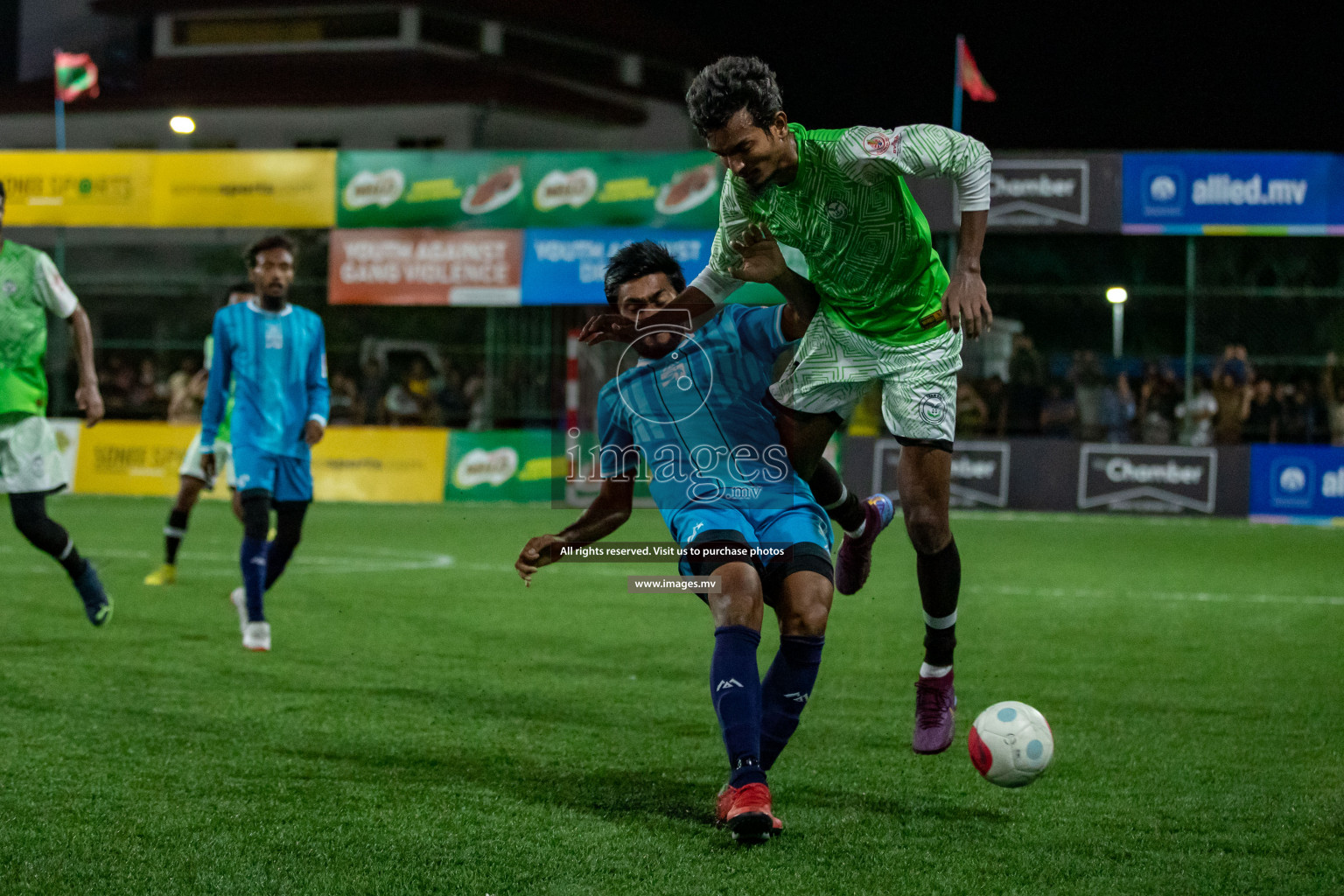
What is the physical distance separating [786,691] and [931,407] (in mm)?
1037

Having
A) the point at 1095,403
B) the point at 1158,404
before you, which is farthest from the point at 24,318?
the point at 1158,404

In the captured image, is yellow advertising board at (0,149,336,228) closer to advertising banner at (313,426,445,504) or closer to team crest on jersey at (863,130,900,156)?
advertising banner at (313,426,445,504)

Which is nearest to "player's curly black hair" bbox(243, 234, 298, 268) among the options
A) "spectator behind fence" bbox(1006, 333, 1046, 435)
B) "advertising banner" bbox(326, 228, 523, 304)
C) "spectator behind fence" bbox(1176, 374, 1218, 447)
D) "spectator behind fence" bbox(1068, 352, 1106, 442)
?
"advertising banner" bbox(326, 228, 523, 304)

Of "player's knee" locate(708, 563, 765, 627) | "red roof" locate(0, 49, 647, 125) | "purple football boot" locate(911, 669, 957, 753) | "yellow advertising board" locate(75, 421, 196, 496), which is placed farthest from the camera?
"red roof" locate(0, 49, 647, 125)

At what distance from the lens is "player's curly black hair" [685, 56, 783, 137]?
403 cm

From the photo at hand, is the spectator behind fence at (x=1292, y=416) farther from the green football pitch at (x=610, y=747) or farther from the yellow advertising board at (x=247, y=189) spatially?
the yellow advertising board at (x=247, y=189)

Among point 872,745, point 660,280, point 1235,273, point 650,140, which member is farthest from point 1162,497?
point 650,140

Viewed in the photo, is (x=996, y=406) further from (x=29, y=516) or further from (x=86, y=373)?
(x=29, y=516)

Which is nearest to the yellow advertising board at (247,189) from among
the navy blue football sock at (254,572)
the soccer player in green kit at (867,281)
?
the navy blue football sock at (254,572)

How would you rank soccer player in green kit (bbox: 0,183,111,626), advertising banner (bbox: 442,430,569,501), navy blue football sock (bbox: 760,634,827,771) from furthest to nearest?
advertising banner (bbox: 442,430,569,501)
soccer player in green kit (bbox: 0,183,111,626)
navy blue football sock (bbox: 760,634,827,771)

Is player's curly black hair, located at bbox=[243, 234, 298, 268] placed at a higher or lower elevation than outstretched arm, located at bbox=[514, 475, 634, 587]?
higher

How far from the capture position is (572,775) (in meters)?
4.71

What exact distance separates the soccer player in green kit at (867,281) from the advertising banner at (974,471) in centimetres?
1228

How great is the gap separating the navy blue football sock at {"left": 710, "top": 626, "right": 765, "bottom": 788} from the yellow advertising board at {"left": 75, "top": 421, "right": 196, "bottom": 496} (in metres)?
15.3
